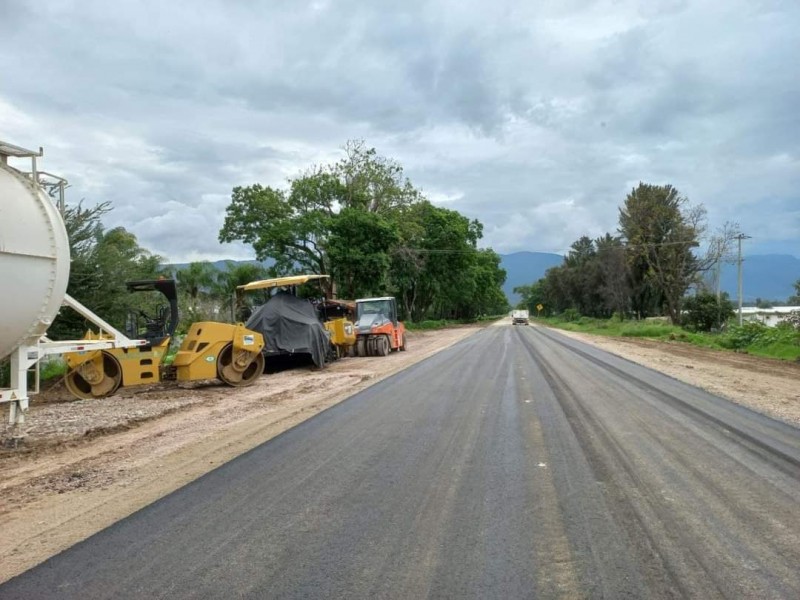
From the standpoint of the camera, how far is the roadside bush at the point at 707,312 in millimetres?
45812

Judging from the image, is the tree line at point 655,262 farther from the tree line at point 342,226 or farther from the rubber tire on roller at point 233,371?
the rubber tire on roller at point 233,371

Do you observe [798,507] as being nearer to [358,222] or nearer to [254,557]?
[254,557]

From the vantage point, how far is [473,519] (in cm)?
514

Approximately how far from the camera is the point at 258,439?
8.48 meters

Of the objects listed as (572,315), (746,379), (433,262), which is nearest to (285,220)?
(433,262)

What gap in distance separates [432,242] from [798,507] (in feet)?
191

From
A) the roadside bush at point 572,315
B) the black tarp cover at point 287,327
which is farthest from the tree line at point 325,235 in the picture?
the roadside bush at point 572,315

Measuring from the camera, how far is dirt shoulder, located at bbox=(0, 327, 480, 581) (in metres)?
5.31

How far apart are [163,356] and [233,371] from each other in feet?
6.46

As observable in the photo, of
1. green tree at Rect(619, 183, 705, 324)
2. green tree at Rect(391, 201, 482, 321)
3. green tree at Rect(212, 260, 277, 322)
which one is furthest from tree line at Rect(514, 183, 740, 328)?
green tree at Rect(212, 260, 277, 322)

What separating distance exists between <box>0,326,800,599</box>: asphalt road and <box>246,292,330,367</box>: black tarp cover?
9.58 meters

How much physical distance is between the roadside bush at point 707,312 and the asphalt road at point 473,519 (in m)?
40.2

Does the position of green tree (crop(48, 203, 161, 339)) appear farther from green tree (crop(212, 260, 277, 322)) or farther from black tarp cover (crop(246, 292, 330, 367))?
green tree (crop(212, 260, 277, 322))

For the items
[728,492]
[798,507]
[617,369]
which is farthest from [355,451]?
[617,369]
